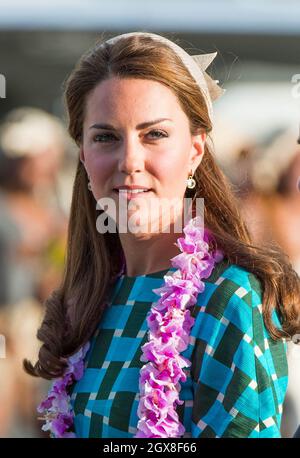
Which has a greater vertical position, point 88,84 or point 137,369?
point 88,84

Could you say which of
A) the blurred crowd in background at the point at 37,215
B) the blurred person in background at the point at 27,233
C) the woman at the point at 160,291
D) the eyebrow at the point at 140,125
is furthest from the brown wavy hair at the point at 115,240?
the blurred person in background at the point at 27,233

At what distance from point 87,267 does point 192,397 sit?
28.4 inches

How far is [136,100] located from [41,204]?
3329 mm

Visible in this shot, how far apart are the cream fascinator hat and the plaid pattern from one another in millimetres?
508

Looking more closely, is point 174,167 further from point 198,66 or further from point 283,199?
point 283,199

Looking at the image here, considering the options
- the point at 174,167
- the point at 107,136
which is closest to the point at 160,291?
the point at 174,167

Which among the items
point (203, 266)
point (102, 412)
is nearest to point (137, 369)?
point (102, 412)

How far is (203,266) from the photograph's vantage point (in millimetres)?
2381

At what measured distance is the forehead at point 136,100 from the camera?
7.93ft

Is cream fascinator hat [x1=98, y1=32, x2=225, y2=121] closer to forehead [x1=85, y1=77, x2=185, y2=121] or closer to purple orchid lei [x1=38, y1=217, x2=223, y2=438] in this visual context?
forehead [x1=85, y1=77, x2=185, y2=121]

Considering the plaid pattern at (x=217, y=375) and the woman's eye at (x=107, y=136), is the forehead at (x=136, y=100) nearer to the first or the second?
the woman's eye at (x=107, y=136)

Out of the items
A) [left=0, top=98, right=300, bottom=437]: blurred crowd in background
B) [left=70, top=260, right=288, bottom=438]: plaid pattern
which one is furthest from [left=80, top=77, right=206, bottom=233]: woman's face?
[left=0, top=98, right=300, bottom=437]: blurred crowd in background

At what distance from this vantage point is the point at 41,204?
5695mm

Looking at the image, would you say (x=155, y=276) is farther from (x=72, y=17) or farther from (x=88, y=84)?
(x=72, y=17)
